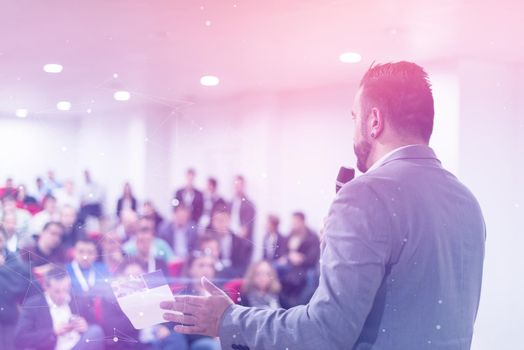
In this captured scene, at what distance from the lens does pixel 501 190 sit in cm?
245

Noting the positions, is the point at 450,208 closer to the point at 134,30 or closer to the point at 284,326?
the point at 284,326

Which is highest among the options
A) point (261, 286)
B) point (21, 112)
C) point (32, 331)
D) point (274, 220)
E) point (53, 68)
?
point (53, 68)

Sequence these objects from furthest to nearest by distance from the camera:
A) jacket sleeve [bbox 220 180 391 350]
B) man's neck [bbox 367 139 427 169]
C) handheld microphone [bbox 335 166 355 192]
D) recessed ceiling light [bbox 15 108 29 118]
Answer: recessed ceiling light [bbox 15 108 29 118]
handheld microphone [bbox 335 166 355 192]
man's neck [bbox 367 139 427 169]
jacket sleeve [bbox 220 180 391 350]

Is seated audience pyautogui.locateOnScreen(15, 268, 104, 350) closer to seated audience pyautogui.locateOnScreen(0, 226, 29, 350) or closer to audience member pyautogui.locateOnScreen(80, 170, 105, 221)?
seated audience pyautogui.locateOnScreen(0, 226, 29, 350)

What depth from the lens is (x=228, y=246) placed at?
1852mm

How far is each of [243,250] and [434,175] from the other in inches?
47.4

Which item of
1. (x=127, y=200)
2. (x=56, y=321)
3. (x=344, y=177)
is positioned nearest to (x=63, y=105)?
(x=127, y=200)

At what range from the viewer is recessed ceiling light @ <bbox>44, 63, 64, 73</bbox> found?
159cm

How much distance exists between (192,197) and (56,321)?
0.54 m

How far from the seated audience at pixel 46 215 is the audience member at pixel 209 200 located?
42 cm

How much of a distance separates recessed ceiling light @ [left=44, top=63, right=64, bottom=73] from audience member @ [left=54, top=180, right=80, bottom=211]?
0.31 m

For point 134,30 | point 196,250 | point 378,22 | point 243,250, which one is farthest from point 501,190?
point 134,30

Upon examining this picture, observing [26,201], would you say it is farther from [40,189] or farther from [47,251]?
[47,251]

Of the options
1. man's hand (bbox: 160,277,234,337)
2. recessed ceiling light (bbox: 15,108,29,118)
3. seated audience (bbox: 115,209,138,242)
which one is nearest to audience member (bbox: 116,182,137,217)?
seated audience (bbox: 115,209,138,242)
